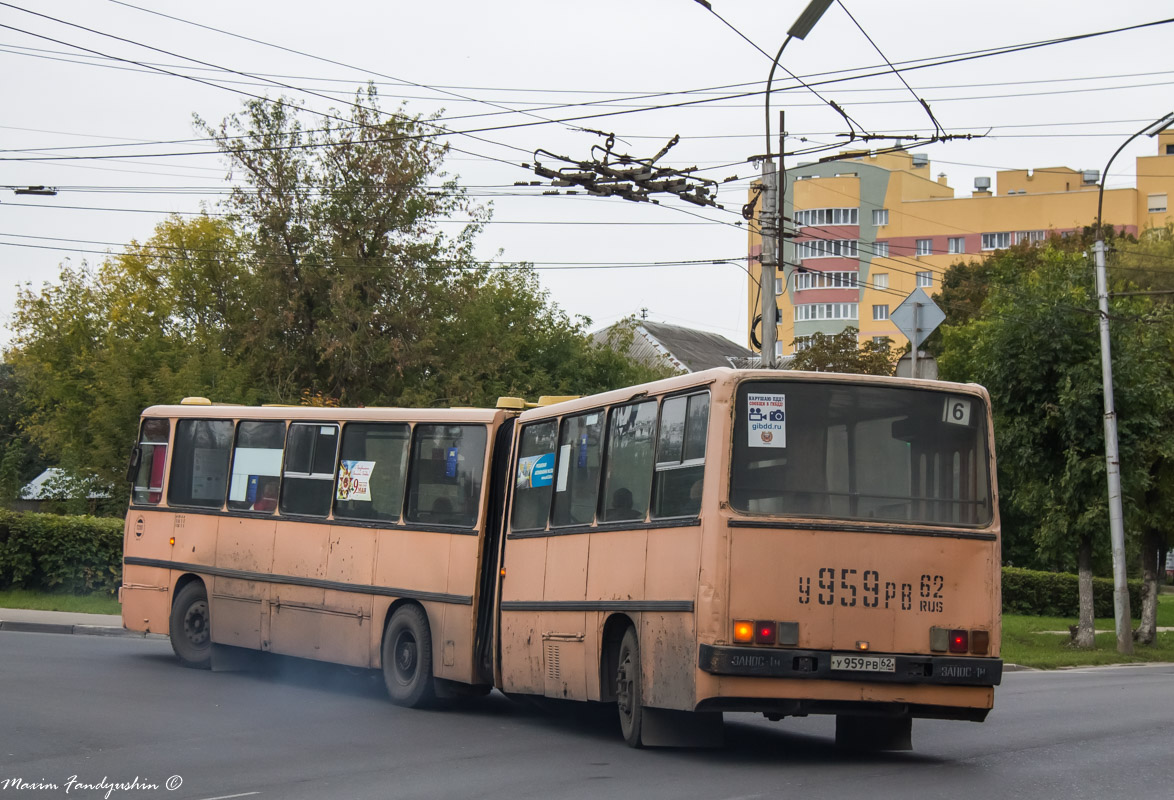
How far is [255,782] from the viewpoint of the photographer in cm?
930

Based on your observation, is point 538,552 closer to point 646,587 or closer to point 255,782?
point 646,587

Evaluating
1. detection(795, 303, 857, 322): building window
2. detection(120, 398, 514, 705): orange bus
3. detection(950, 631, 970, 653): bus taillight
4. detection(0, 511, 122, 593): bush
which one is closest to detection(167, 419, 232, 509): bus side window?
detection(120, 398, 514, 705): orange bus

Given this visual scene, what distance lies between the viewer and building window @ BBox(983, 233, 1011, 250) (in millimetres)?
87938

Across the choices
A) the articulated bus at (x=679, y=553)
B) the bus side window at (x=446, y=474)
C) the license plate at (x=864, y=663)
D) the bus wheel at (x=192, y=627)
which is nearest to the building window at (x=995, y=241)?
the bus wheel at (x=192, y=627)

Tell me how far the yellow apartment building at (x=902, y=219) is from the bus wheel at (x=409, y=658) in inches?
2860

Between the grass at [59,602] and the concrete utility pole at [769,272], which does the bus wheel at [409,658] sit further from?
the grass at [59,602]

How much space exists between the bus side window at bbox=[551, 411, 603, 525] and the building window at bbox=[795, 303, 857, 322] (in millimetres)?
77853

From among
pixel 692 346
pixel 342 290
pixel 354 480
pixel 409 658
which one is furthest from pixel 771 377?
pixel 692 346

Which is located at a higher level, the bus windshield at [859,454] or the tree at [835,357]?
the tree at [835,357]

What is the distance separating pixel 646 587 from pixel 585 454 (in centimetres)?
179

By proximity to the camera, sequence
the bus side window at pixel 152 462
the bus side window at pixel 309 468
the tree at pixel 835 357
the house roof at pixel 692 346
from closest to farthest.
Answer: the bus side window at pixel 309 468
the bus side window at pixel 152 462
the tree at pixel 835 357
the house roof at pixel 692 346

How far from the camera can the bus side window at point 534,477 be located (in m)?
13.1

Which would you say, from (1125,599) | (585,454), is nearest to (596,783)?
(585,454)

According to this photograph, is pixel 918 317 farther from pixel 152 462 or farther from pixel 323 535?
pixel 152 462
